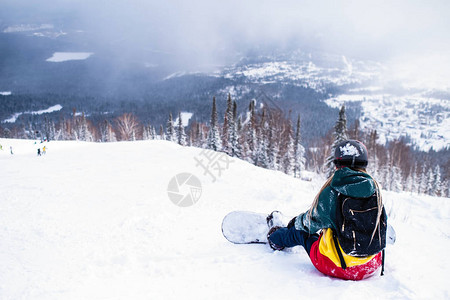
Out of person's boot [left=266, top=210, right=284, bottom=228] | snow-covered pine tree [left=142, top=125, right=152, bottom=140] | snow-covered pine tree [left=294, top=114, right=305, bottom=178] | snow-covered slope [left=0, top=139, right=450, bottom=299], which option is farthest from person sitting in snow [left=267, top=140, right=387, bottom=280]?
snow-covered pine tree [left=142, top=125, right=152, bottom=140]

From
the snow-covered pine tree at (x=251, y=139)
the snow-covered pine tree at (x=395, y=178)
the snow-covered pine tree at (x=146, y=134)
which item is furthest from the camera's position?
the snow-covered pine tree at (x=146, y=134)

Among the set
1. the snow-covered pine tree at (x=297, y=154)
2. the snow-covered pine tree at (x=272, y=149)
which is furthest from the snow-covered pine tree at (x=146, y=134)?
the snow-covered pine tree at (x=297, y=154)

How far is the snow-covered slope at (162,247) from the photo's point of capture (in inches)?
101

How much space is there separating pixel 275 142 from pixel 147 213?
117ft

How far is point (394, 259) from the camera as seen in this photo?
3146mm

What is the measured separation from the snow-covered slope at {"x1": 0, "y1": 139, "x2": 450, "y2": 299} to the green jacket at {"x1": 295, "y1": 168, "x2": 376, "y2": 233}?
2.05 ft

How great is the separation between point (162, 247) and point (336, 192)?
286 cm

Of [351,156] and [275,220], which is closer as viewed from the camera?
[351,156]

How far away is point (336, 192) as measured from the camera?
8.24ft

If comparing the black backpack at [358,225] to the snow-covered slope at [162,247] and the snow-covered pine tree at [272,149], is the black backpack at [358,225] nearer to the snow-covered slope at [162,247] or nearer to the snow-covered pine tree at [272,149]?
the snow-covered slope at [162,247]

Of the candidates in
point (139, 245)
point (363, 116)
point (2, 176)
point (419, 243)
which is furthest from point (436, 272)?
point (363, 116)

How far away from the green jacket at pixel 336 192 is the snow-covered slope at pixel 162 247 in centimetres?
62

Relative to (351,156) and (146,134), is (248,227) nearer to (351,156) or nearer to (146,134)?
(351,156)

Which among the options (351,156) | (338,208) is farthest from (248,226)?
(351,156)
